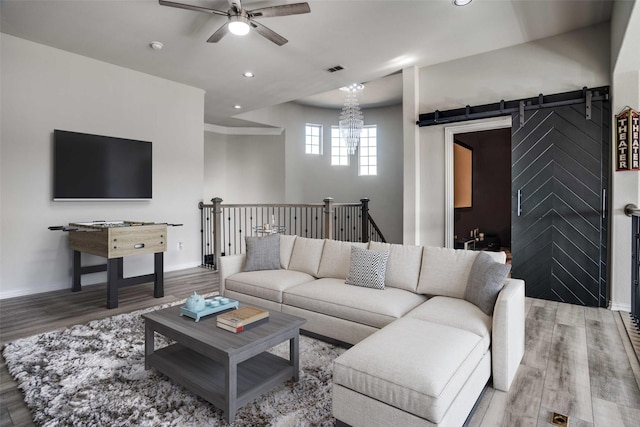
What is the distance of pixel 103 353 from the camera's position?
2.63 meters

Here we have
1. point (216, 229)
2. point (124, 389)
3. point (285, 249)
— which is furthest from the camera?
point (216, 229)

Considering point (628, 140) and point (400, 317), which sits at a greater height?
point (628, 140)

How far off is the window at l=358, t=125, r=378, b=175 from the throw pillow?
585 cm

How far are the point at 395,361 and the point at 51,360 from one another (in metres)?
2.56

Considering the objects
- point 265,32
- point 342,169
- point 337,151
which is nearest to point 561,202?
point 265,32

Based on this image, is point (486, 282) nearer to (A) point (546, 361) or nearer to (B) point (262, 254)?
(A) point (546, 361)

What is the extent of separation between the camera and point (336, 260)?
3434 millimetres

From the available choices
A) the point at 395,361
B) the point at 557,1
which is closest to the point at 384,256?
the point at 395,361

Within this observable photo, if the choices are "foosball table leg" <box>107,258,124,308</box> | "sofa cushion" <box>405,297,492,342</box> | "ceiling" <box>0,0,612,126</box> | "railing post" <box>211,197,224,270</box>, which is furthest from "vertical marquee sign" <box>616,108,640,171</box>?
"foosball table leg" <box>107,258,124,308</box>

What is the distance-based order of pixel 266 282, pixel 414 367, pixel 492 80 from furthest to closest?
1. pixel 492 80
2. pixel 266 282
3. pixel 414 367

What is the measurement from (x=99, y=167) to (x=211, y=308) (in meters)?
3.55

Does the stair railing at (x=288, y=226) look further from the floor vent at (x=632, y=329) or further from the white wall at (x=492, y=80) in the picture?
the floor vent at (x=632, y=329)

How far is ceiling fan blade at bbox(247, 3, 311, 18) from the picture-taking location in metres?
2.94

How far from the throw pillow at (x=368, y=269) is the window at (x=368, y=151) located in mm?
5855
